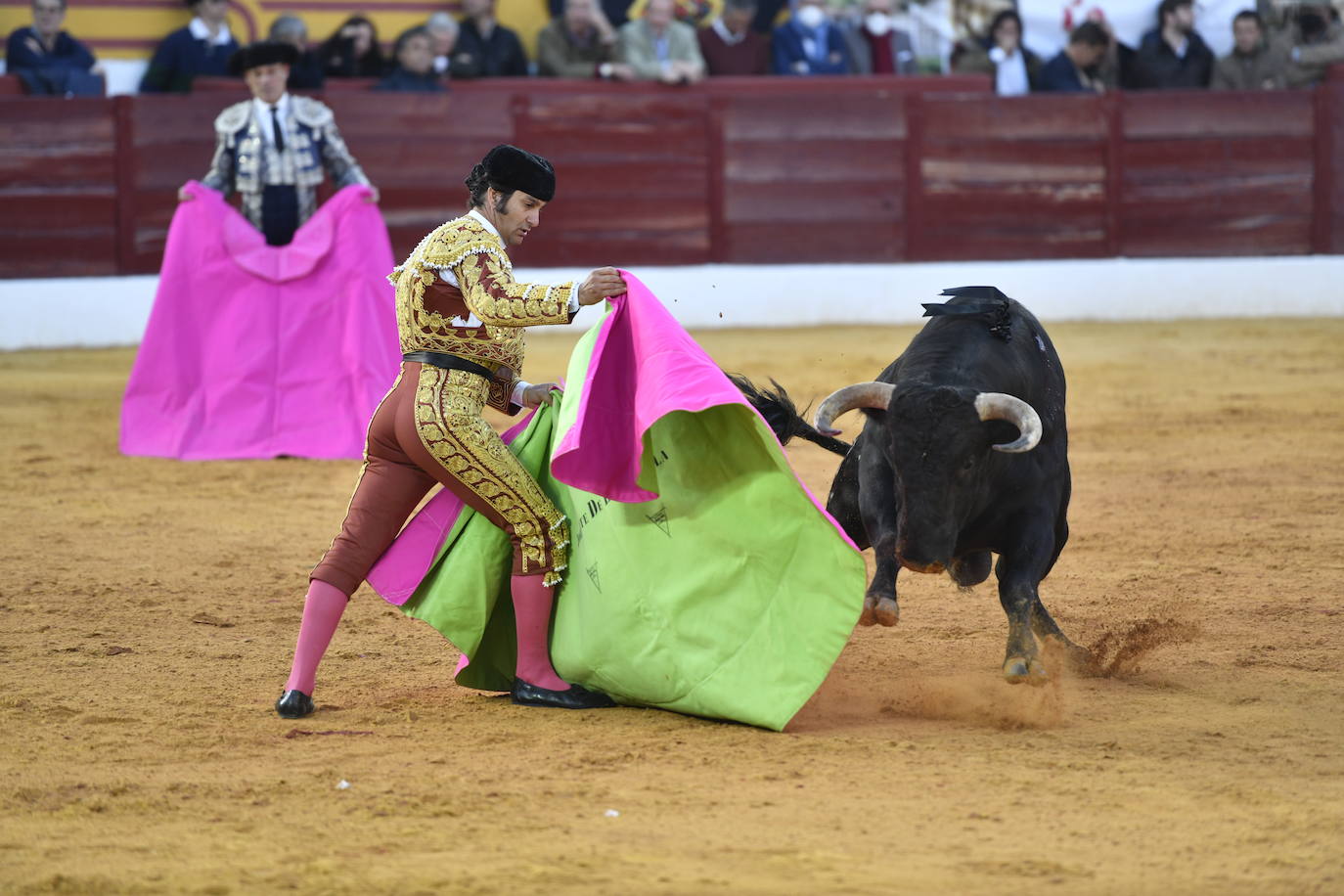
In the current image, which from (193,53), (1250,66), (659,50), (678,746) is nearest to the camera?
(678,746)

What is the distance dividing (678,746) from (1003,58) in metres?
8.61

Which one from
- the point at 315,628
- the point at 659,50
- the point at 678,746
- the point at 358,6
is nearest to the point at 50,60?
the point at 358,6

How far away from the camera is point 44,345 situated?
9.90 metres

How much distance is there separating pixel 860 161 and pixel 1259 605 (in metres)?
6.90

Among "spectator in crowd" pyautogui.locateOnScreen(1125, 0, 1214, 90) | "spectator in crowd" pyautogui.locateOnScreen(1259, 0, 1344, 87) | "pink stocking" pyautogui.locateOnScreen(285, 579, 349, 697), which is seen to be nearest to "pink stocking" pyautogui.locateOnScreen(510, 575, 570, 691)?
"pink stocking" pyautogui.locateOnScreen(285, 579, 349, 697)

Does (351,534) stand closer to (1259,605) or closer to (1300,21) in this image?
(1259,605)

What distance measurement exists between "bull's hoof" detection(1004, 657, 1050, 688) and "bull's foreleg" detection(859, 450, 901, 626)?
0.81 feet

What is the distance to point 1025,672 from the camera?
3.44 meters

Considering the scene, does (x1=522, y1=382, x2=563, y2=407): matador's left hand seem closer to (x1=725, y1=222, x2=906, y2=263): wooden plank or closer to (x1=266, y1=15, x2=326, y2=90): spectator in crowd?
(x1=266, y1=15, x2=326, y2=90): spectator in crowd

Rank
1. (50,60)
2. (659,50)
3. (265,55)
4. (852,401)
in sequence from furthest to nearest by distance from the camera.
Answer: (659,50) < (50,60) < (265,55) < (852,401)

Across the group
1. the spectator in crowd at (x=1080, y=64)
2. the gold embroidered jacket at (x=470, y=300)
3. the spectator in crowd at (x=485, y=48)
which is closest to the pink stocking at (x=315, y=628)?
the gold embroidered jacket at (x=470, y=300)

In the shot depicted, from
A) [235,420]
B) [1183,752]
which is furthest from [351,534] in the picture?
[235,420]

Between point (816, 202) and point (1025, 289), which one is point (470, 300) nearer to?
point (816, 202)

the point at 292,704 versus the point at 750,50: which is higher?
the point at 750,50
